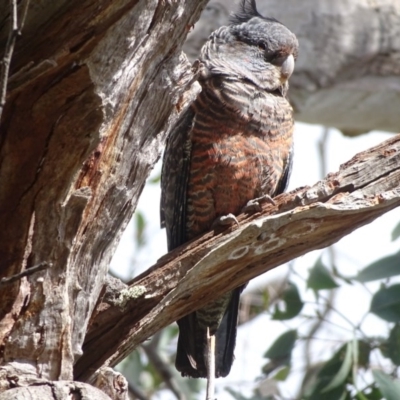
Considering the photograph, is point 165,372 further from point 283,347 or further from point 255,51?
point 255,51

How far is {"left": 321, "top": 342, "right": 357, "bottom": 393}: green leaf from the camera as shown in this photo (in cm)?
385

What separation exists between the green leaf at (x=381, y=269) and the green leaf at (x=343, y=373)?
35cm

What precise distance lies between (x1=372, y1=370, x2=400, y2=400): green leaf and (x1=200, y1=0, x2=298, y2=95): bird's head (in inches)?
55.9

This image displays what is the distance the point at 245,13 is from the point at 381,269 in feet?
5.00

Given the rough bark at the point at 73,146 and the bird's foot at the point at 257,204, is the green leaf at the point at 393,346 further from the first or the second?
the rough bark at the point at 73,146

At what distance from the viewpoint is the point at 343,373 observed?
388 cm

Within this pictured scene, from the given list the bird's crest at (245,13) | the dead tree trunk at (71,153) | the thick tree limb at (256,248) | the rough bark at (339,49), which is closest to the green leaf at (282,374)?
the rough bark at (339,49)

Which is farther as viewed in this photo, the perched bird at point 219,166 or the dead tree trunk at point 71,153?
the perched bird at point 219,166

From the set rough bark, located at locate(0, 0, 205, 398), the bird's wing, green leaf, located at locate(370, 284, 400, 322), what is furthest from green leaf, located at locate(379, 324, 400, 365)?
rough bark, located at locate(0, 0, 205, 398)

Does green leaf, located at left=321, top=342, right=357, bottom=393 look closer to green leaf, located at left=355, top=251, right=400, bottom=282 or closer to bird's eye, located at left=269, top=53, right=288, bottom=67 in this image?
green leaf, located at left=355, top=251, right=400, bottom=282

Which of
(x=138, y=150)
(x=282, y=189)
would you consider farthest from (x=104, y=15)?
(x=282, y=189)

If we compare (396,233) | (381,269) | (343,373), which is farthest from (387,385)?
(396,233)

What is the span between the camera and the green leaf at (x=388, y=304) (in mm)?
3795

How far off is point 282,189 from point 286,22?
1.49 m
